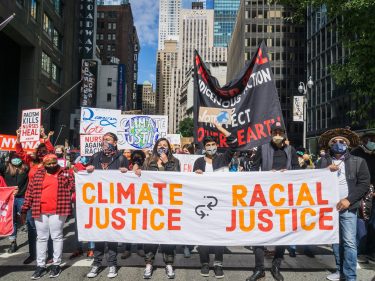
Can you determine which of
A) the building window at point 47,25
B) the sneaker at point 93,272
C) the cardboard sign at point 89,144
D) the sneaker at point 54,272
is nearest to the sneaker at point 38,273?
the sneaker at point 54,272

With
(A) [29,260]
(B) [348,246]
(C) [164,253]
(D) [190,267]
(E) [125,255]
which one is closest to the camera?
(B) [348,246]

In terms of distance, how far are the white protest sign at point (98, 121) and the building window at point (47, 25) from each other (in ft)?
79.0

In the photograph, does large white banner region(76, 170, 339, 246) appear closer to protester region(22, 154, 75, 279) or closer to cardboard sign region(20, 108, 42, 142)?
protester region(22, 154, 75, 279)

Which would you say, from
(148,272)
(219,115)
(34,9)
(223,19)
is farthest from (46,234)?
(223,19)

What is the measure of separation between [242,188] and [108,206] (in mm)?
2000

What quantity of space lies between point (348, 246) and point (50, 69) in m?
32.3

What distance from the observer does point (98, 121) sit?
10414 millimetres

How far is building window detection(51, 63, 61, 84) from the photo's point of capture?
113 ft

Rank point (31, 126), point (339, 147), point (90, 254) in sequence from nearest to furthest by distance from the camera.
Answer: point (339, 147) < point (90, 254) < point (31, 126)

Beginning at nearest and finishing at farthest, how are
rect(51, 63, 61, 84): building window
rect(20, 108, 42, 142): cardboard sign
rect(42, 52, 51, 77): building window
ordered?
rect(20, 108, 42, 142): cardboard sign, rect(42, 52, 51, 77): building window, rect(51, 63, 61, 84): building window

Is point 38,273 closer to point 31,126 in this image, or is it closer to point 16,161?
point 16,161

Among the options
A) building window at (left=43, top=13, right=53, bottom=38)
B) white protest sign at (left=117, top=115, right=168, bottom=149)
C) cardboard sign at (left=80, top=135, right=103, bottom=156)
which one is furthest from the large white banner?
building window at (left=43, top=13, right=53, bottom=38)

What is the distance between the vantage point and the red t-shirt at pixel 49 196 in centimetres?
549

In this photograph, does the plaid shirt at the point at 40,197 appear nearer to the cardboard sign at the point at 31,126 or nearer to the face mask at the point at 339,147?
the cardboard sign at the point at 31,126
